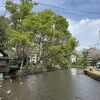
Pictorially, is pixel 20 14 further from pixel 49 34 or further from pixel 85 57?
pixel 85 57

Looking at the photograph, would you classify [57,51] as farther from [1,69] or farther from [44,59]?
[1,69]

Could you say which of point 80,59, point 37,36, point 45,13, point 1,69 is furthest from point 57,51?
point 80,59

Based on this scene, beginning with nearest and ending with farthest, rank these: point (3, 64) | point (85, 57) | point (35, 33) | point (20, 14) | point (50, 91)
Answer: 1. point (50, 91)
2. point (3, 64)
3. point (20, 14)
4. point (35, 33)
5. point (85, 57)

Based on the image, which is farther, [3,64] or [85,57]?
[85,57]

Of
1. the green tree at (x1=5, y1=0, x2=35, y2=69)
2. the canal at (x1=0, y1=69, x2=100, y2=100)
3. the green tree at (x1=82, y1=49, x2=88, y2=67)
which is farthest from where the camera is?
the green tree at (x1=82, y1=49, x2=88, y2=67)

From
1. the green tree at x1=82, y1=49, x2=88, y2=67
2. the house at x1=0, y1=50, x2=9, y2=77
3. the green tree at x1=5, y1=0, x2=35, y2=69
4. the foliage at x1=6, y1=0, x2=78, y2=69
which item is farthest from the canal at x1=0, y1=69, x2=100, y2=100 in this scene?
the green tree at x1=82, y1=49, x2=88, y2=67

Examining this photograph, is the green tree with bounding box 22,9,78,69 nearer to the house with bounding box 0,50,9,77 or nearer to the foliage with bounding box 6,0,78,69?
the foliage with bounding box 6,0,78,69

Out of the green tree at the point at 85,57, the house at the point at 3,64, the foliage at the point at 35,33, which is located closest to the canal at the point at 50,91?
the house at the point at 3,64

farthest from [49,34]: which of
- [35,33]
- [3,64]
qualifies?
[3,64]

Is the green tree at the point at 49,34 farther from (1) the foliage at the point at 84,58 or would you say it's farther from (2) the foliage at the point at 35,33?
(1) the foliage at the point at 84,58

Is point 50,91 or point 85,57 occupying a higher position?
point 85,57

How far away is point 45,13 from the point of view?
1822 inches

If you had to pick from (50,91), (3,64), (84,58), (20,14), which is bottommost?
(50,91)

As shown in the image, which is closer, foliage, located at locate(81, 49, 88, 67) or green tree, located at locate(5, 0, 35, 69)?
green tree, located at locate(5, 0, 35, 69)
